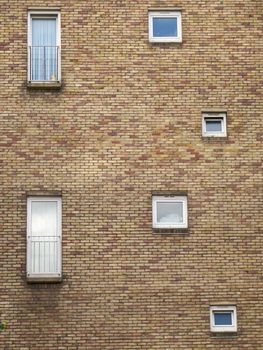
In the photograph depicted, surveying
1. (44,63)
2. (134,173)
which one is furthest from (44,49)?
(134,173)

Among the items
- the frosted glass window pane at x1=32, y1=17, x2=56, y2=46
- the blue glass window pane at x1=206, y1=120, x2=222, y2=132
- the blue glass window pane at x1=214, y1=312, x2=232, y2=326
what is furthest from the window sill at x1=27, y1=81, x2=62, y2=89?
the blue glass window pane at x1=214, y1=312, x2=232, y2=326

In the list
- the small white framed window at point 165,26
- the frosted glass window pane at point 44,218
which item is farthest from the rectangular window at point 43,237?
the small white framed window at point 165,26

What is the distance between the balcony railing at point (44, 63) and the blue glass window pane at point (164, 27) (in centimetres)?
222

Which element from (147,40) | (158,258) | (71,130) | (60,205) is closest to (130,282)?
(158,258)

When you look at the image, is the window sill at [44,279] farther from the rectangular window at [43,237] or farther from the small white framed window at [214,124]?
the small white framed window at [214,124]

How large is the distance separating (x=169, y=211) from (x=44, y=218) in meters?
2.63

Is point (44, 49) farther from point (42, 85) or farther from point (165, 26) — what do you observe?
point (165, 26)

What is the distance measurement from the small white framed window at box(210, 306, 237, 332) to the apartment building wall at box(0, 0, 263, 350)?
14 centimetres

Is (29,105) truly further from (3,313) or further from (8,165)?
(3,313)

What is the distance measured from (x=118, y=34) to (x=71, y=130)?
241cm

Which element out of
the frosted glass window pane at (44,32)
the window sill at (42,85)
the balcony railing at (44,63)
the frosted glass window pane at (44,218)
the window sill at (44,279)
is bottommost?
the window sill at (44,279)

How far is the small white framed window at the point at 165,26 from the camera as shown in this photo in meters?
21.7

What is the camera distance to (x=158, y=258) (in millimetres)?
20500

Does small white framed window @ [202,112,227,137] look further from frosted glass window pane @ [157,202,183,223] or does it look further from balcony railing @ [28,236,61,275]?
balcony railing @ [28,236,61,275]
